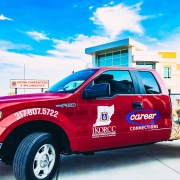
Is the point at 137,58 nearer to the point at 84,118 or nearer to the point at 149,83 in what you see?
the point at 149,83

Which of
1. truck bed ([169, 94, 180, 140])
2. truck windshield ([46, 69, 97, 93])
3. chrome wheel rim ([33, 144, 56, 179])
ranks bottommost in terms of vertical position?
chrome wheel rim ([33, 144, 56, 179])

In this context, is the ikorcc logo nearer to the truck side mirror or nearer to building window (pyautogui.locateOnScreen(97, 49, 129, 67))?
the truck side mirror

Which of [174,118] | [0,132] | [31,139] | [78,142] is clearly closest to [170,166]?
[174,118]

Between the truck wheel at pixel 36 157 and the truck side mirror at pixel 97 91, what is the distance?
2.81 ft

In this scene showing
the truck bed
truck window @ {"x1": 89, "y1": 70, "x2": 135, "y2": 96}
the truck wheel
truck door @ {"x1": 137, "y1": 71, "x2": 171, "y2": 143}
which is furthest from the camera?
the truck bed

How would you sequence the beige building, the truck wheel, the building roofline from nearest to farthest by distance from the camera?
the truck wheel
the building roofline
the beige building

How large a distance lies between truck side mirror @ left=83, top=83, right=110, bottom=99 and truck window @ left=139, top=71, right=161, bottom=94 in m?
1.24

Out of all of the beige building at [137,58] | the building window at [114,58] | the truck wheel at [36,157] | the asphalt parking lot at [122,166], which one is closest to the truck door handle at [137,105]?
the asphalt parking lot at [122,166]

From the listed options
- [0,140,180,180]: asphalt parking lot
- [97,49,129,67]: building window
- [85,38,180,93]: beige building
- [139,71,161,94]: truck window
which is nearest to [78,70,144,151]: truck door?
[139,71,161,94]: truck window

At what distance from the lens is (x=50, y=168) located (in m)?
4.07

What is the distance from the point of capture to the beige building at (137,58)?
127 feet

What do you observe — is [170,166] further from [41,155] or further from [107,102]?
[41,155]

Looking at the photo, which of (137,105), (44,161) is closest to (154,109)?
(137,105)

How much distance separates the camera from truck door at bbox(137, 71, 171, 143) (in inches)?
200
